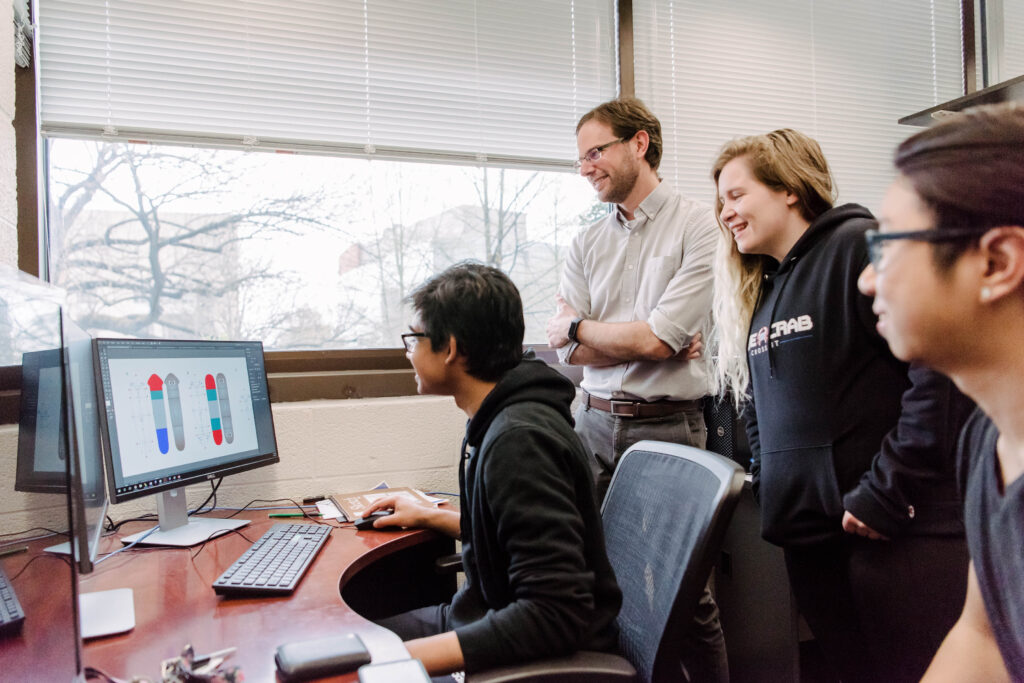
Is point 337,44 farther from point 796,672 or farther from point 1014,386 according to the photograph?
point 796,672

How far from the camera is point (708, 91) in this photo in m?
2.77

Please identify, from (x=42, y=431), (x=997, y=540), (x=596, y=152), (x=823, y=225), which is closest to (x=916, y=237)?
(x=997, y=540)

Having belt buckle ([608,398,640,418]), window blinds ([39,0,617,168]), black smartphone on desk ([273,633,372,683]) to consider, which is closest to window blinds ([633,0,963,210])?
window blinds ([39,0,617,168])

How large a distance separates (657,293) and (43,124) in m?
1.98

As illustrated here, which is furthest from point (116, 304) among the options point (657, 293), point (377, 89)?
point (657, 293)

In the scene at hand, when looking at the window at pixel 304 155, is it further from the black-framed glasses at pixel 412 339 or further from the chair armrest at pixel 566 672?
the chair armrest at pixel 566 672

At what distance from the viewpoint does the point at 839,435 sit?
129cm

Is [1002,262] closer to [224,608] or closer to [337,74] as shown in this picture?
[224,608]

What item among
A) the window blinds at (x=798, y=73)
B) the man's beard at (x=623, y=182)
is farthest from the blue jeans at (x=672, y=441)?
the window blinds at (x=798, y=73)

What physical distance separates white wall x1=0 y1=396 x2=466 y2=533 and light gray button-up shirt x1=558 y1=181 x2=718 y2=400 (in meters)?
0.51

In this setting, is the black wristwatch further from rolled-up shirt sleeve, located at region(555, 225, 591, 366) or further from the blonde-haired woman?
the blonde-haired woman

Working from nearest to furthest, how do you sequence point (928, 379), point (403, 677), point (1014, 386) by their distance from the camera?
point (1014, 386) → point (403, 677) → point (928, 379)

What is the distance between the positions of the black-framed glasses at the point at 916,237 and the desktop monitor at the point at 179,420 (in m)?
1.40

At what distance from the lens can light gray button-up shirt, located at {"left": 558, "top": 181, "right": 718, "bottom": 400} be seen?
1890 mm
